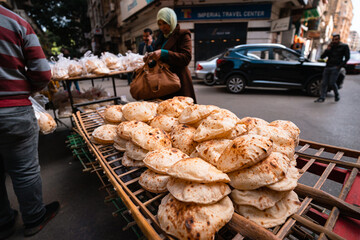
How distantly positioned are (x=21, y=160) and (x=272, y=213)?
6.77 ft

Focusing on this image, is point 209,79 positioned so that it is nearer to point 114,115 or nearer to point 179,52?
point 179,52

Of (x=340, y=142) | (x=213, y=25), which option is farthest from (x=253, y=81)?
(x=213, y=25)

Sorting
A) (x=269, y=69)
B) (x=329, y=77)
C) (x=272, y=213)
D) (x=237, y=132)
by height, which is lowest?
(x=272, y=213)

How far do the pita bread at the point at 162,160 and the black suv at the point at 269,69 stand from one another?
797 centimetres

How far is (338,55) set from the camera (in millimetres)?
6258

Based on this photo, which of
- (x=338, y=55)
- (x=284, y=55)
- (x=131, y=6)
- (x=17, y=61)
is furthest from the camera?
(x=131, y=6)

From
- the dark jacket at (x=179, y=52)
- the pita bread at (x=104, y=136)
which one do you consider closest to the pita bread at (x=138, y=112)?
the pita bread at (x=104, y=136)

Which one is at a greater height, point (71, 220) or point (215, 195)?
point (215, 195)

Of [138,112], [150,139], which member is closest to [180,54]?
[138,112]

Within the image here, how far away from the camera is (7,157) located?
1689 millimetres

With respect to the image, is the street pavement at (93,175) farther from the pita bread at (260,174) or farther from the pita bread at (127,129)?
the pita bread at (260,174)

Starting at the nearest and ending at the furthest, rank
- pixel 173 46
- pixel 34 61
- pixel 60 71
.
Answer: pixel 34 61
pixel 173 46
pixel 60 71

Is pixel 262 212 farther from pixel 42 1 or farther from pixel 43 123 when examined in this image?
pixel 42 1

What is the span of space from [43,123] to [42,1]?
28.1 metres
